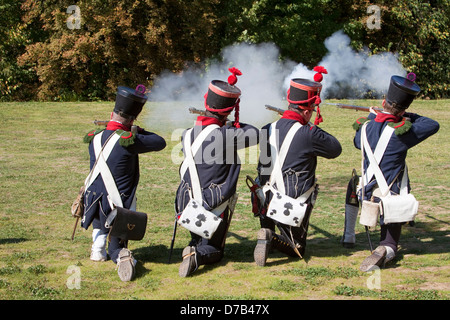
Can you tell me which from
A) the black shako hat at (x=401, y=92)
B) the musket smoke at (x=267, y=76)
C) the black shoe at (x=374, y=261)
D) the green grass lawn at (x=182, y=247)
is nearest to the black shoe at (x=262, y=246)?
the green grass lawn at (x=182, y=247)

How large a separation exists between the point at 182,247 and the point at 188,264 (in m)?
1.41

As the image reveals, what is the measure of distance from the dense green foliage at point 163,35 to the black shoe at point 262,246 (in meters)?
18.8

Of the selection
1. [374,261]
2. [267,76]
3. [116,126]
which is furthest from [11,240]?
[267,76]

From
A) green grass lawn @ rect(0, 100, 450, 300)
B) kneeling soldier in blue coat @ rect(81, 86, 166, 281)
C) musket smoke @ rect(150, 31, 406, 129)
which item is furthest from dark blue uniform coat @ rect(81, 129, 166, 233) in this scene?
musket smoke @ rect(150, 31, 406, 129)

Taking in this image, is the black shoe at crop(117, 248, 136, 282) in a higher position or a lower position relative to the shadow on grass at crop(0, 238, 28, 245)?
higher

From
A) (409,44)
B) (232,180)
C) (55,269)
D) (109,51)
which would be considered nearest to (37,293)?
(55,269)

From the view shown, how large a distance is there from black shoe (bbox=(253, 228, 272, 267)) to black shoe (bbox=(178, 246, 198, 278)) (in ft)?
2.25

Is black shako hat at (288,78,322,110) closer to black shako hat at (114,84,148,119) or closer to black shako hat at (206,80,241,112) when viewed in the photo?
black shako hat at (206,80,241,112)

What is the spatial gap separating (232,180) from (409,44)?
23590 mm

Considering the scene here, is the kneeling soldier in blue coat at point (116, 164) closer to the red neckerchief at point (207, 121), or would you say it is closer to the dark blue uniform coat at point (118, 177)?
the dark blue uniform coat at point (118, 177)

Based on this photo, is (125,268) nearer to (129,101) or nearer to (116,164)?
(116,164)

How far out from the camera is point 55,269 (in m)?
6.08

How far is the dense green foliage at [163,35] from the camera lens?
2447cm

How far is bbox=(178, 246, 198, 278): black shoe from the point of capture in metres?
5.77
